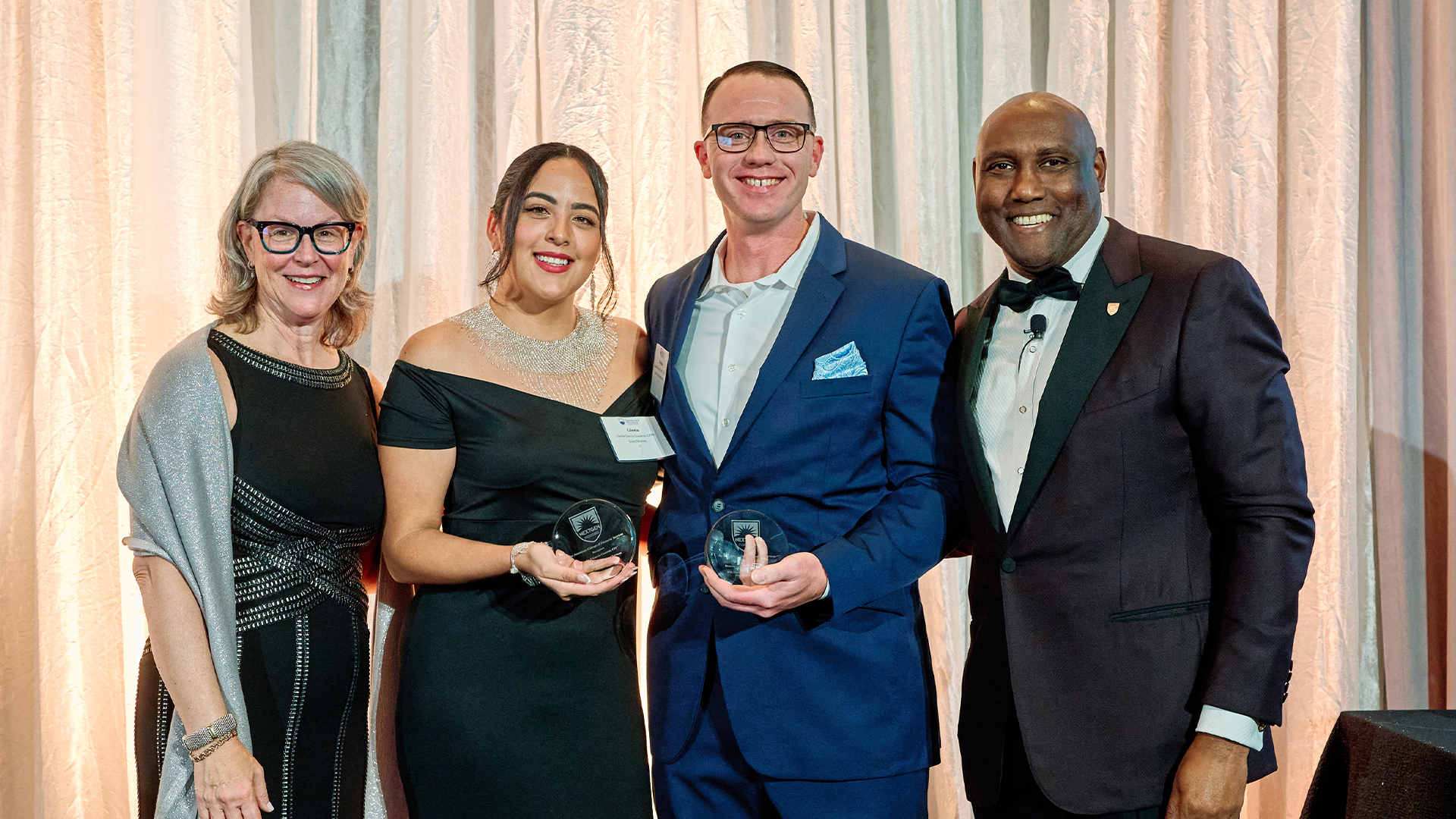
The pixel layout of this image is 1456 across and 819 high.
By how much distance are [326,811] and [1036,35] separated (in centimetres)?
283

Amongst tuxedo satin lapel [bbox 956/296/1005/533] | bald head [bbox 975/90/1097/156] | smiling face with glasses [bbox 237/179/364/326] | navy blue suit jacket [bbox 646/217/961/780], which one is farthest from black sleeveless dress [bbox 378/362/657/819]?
bald head [bbox 975/90/1097/156]

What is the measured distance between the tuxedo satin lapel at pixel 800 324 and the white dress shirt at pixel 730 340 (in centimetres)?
A: 3

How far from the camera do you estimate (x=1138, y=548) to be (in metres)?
1.65

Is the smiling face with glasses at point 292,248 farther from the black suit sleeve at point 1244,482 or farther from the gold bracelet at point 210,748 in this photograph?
the black suit sleeve at point 1244,482

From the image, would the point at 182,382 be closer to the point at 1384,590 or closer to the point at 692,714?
the point at 692,714

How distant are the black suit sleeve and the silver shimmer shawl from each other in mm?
1606

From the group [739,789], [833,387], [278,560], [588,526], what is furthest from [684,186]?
[739,789]

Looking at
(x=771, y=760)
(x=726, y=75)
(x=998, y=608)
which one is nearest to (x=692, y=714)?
(x=771, y=760)

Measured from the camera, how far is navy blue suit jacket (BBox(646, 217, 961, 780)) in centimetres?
180

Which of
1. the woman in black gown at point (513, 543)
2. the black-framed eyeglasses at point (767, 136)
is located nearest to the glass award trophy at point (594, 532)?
the woman in black gown at point (513, 543)

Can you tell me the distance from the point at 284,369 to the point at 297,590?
42 centimetres

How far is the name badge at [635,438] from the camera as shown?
1979 millimetres

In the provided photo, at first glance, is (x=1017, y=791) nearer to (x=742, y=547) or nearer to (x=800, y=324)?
(x=742, y=547)

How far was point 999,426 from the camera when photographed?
181 centimetres
